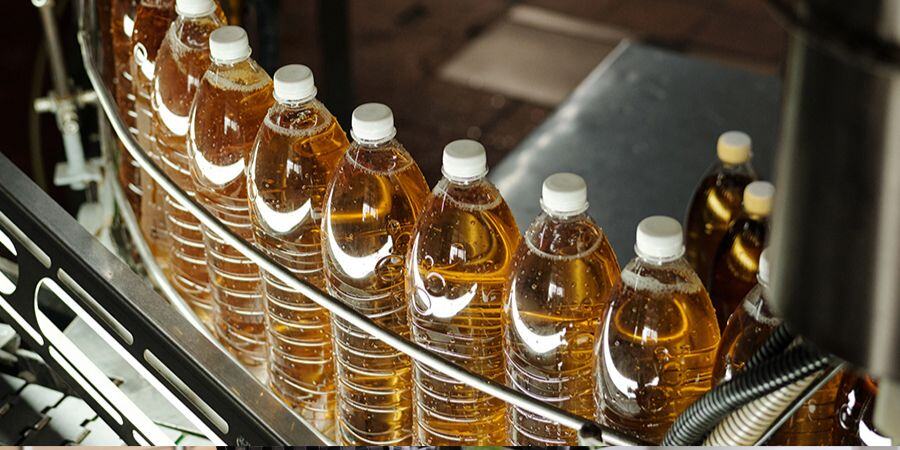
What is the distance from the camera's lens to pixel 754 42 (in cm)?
309

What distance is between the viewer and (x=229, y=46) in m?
0.98

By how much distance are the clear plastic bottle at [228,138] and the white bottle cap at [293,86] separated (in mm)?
72

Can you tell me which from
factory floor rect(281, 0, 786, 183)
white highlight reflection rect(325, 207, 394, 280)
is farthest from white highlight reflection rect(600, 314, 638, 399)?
factory floor rect(281, 0, 786, 183)

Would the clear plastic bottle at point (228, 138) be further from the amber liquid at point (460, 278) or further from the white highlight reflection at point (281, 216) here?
the amber liquid at point (460, 278)

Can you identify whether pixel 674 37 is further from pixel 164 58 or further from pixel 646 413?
pixel 646 413

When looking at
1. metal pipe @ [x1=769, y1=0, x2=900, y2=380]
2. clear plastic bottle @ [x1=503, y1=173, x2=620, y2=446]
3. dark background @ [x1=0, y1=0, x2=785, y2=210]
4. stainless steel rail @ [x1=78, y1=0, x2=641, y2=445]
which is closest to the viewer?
metal pipe @ [x1=769, y1=0, x2=900, y2=380]

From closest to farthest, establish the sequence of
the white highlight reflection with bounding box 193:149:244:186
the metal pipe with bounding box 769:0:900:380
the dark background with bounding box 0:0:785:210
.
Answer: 1. the metal pipe with bounding box 769:0:900:380
2. the white highlight reflection with bounding box 193:149:244:186
3. the dark background with bounding box 0:0:785:210

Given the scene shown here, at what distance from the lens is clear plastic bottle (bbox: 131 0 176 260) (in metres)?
1.18

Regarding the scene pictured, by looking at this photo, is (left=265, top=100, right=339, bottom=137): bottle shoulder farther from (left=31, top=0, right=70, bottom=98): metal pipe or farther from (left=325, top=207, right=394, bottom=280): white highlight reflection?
(left=31, top=0, right=70, bottom=98): metal pipe

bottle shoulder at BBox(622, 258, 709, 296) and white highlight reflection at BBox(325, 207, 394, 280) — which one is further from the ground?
bottle shoulder at BBox(622, 258, 709, 296)

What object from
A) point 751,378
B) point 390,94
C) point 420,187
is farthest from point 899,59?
point 390,94

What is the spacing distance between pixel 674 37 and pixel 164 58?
87.4 inches

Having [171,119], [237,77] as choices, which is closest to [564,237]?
[237,77]

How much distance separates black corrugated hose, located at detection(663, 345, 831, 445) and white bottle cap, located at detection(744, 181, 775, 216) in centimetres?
33
